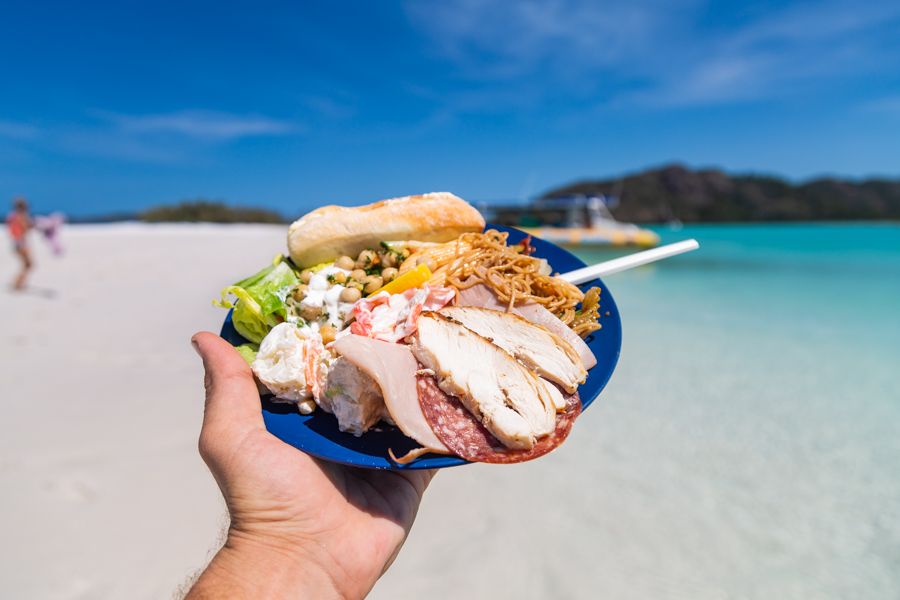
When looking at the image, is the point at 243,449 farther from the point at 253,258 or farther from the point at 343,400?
the point at 253,258

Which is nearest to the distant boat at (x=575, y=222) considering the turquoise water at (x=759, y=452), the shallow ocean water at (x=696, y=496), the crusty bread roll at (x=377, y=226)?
the turquoise water at (x=759, y=452)

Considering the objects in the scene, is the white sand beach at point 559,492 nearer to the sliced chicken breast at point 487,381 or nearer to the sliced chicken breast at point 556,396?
the sliced chicken breast at point 487,381

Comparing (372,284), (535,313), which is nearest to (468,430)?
(535,313)

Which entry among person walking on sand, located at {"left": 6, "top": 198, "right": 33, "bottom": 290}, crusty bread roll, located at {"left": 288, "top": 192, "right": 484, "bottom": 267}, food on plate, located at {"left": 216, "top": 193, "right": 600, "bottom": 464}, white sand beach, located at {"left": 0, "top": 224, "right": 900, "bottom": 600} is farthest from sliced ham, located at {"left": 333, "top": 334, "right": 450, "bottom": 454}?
person walking on sand, located at {"left": 6, "top": 198, "right": 33, "bottom": 290}

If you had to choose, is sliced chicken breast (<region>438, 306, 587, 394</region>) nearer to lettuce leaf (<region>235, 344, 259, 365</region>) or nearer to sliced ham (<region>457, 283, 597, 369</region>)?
sliced ham (<region>457, 283, 597, 369</region>)

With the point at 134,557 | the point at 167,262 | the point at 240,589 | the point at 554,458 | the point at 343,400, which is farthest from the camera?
the point at 167,262

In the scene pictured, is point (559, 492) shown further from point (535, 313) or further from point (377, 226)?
point (377, 226)

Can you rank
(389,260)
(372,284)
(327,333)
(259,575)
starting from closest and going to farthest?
(259,575)
(327,333)
(372,284)
(389,260)

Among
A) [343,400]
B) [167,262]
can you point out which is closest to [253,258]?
[167,262]
